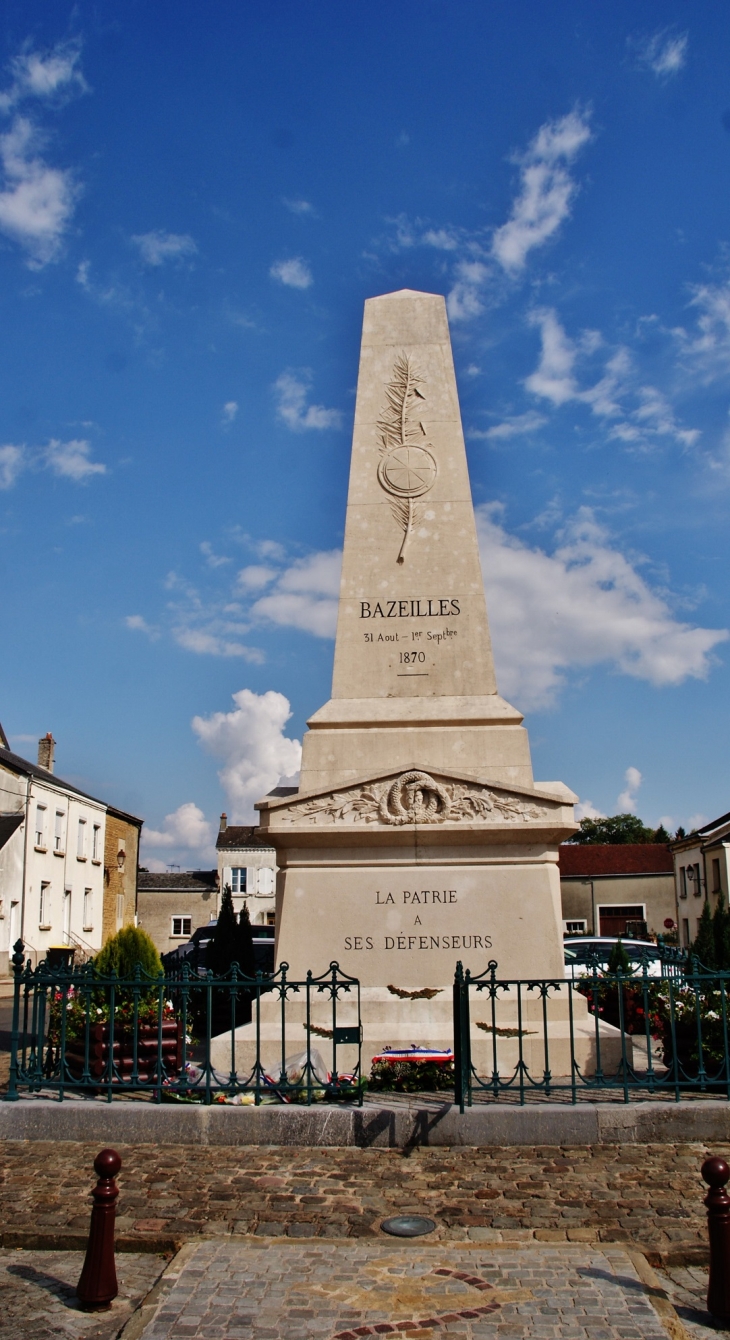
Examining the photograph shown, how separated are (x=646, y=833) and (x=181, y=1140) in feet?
289

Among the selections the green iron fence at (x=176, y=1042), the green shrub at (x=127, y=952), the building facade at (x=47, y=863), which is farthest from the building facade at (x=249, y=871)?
the green iron fence at (x=176, y=1042)

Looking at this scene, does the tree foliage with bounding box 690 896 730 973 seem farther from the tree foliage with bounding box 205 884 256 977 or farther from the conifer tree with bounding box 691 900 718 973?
the tree foliage with bounding box 205 884 256 977

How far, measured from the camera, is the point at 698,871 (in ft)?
159

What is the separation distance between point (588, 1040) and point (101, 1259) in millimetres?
5867

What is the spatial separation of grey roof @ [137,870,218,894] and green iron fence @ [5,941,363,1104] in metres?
45.4

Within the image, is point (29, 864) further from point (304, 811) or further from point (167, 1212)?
point (167, 1212)

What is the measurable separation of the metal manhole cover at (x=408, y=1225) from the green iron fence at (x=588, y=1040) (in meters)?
1.57

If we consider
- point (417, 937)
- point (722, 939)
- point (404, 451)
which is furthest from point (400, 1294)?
point (722, 939)

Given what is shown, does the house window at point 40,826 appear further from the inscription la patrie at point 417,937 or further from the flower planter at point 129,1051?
the inscription la patrie at point 417,937

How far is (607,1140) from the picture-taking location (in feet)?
25.7

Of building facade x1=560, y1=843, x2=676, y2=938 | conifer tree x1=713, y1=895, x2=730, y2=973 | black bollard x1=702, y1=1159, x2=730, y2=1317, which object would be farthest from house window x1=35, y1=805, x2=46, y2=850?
black bollard x1=702, y1=1159, x2=730, y2=1317

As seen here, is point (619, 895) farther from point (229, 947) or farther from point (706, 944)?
point (229, 947)

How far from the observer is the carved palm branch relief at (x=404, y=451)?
1288 centimetres

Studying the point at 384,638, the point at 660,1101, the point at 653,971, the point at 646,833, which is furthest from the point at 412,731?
the point at 646,833
